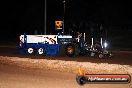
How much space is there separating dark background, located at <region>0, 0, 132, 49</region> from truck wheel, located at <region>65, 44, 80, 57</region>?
94.9ft

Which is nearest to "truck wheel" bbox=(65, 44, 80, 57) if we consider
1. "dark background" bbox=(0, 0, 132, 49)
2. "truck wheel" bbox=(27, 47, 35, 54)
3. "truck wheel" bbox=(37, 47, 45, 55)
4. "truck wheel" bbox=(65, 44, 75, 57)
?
"truck wheel" bbox=(65, 44, 75, 57)

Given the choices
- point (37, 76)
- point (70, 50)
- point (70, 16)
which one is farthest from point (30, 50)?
point (70, 16)

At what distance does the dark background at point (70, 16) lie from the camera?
2648 inches

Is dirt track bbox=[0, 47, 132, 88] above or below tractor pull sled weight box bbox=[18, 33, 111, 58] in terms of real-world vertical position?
below

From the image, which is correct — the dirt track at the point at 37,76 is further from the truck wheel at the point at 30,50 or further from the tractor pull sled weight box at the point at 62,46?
the truck wheel at the point at 30,50

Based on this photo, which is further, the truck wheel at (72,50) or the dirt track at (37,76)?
the truck wheel at (72,50)

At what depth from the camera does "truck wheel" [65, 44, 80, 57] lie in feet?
99.6

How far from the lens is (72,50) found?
30.5 m

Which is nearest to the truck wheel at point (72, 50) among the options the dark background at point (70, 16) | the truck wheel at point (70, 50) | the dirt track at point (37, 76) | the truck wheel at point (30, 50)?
the truck wheel at point (70, 50)

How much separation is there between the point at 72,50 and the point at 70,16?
4198cm

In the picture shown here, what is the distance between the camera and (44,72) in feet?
69.7

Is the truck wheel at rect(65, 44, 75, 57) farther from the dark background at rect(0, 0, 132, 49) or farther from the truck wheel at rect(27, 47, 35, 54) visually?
the dark background at rect(0, 0, 132, 49)

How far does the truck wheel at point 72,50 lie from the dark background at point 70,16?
28918mm

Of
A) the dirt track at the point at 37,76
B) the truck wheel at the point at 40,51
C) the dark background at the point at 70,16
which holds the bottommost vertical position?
the dirt track at the point at 37,76
